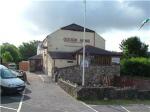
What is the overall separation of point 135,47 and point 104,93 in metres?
42.1

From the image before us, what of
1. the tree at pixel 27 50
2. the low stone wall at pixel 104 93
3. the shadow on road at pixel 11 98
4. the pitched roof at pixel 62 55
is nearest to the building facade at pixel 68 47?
the pitched roof at pixel 62 55

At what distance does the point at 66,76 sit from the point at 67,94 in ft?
40.5

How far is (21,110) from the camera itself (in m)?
20.4

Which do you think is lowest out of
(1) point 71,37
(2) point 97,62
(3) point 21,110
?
(3) point 21,110

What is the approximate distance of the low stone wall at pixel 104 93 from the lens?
2689 cm

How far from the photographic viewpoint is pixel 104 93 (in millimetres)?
27578

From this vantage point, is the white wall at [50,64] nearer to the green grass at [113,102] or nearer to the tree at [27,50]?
the green grass at [113,102]

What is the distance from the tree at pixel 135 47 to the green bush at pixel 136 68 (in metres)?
18.6

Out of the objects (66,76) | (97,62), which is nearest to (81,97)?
(66,76)

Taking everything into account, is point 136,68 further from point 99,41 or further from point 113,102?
point 113,102

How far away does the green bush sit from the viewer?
157ft

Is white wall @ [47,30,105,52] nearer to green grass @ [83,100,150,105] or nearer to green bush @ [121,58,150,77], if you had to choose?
green bush @ [121,58,150,77]

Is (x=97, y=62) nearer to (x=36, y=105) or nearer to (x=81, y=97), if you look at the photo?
(x=81, y=97)

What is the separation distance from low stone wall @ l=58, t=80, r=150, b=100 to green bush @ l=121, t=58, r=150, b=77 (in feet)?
Answer: 61.3
